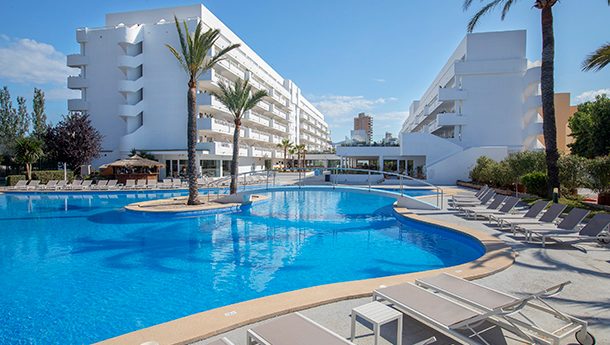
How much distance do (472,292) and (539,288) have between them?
243cm

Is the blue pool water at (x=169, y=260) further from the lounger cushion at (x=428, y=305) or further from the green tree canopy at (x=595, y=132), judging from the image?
the green tree canopy at (x=595, y=132)

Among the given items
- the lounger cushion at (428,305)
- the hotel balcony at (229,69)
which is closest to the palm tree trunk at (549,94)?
the lounger cushion at (428,305)

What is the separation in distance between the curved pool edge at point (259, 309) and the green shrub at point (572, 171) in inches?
414

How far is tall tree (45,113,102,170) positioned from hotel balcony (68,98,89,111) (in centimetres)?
683

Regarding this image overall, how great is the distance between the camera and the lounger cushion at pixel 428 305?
3.47m

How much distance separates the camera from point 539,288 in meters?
5.52

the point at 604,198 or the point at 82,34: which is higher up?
the point at 82,34

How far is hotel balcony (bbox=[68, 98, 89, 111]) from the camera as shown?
37906mm

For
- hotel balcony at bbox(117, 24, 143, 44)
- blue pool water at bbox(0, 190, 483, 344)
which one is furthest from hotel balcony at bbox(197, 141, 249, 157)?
blue pool water at bbox(0, 190, 483, 344)

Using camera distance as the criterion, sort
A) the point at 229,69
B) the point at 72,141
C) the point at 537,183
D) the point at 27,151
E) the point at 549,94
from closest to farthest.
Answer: the point at 549,94, the point at 537,183, the point at 27,151, the point at 72,141, the point at 229,69

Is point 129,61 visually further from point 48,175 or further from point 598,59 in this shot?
point 598,59

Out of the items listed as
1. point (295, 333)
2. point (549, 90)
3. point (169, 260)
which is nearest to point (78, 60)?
point (169, 260)

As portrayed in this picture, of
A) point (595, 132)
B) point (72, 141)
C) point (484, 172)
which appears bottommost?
point (484, 172)

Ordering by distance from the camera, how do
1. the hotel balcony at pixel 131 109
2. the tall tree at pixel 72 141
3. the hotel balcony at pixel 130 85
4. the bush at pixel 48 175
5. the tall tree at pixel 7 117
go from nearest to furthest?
the bush at pixel 48 175, the tall tree at pixel 72 141, the hotel balcony at pixel 131 109, the hotel balcony at pixel 130 85, the tall tree at pixel 7 117
